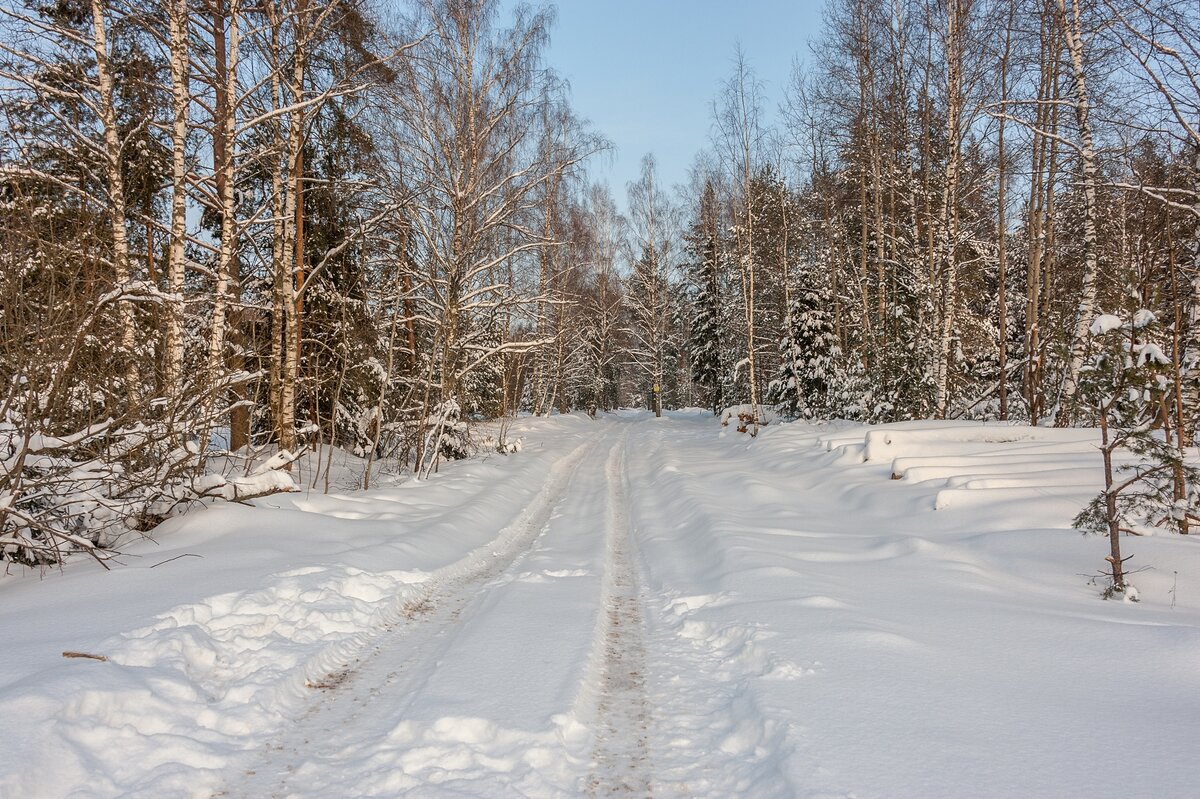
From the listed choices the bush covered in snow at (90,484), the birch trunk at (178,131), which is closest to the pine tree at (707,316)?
the birch trunk at (178,131)

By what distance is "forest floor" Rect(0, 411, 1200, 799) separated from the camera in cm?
259

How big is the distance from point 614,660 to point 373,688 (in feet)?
5.02

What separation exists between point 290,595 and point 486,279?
1136 centimetres

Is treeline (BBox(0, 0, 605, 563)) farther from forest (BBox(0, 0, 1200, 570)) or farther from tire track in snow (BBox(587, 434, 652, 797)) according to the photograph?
tire track in snow (BBox(587, 434, 652, 797))

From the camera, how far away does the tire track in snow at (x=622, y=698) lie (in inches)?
106

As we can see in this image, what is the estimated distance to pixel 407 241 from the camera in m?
12.7

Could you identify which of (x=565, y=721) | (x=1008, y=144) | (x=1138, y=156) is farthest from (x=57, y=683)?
(x=1008, y=144)

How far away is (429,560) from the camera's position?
6.34 meters

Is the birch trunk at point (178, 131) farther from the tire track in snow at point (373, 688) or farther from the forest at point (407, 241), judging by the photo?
the tire track in snow at point (373, 688)

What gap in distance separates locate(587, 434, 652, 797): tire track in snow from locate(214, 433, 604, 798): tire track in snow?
107 cm

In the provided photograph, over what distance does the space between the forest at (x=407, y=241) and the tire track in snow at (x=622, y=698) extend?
13.2 feet

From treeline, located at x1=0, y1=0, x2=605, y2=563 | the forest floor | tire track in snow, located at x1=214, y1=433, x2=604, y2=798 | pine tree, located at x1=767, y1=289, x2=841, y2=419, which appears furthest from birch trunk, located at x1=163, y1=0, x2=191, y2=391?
pine tree, located at x1=767, y1=289, x2=841, y2=419

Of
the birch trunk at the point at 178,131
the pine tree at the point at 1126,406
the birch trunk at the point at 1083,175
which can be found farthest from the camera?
the birch trunk at the point at 1083,175

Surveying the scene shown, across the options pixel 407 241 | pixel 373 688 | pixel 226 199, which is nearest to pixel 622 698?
pixel 373 688
